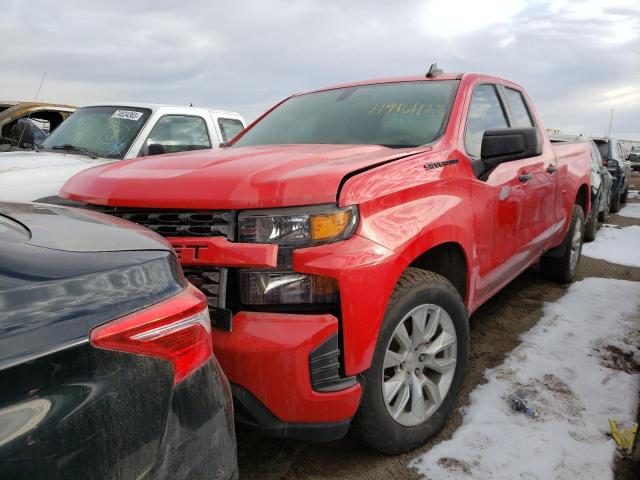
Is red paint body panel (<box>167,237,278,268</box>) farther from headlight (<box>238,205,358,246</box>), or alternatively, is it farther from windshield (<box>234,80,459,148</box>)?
windshield (<box>234,80,459,148</box>)

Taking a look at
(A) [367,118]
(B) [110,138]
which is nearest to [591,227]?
(A) [367,118]

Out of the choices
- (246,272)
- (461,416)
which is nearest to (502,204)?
(461,416)

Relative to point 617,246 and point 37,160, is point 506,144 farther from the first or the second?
point 617,246

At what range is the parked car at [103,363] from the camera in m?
0.91

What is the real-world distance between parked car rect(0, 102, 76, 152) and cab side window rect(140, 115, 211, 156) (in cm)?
151

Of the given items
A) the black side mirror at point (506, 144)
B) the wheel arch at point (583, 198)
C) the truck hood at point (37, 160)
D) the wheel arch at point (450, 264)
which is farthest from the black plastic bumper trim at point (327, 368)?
the wheel arch at point (583, 198)

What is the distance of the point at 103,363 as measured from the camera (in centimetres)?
101

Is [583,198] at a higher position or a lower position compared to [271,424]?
higher

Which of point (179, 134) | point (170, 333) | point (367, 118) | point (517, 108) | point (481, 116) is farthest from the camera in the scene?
point (179, 134)

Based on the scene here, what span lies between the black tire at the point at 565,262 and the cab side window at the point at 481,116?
1.76 metres

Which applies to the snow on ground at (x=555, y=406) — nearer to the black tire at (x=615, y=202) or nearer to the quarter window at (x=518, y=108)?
the quarter window at (x=518, y=108)

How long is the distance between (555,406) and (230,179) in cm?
208

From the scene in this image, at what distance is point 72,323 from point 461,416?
2.21 m

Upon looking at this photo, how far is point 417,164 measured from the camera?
237cm
